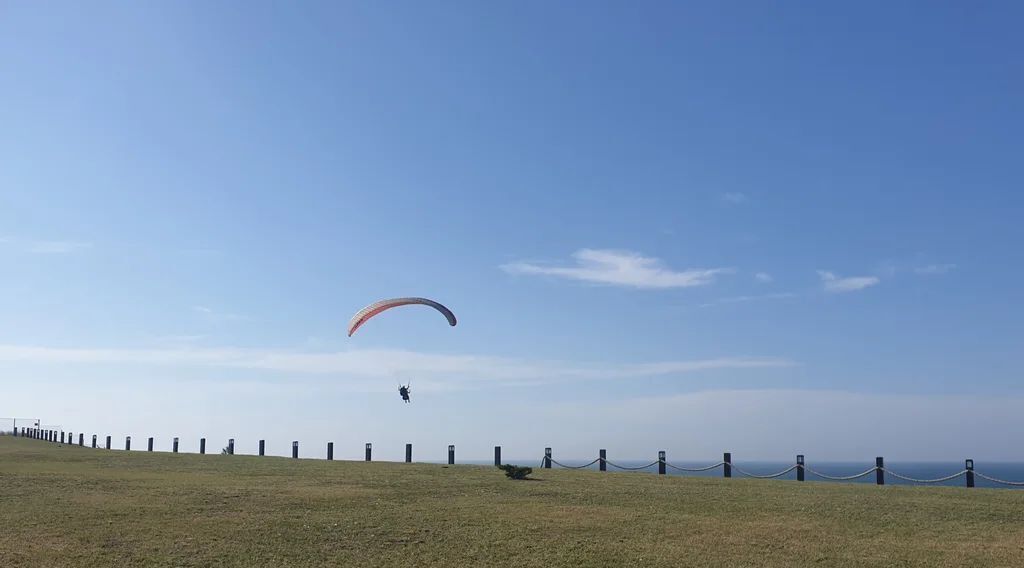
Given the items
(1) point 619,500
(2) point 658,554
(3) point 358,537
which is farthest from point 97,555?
(1) point 619,500

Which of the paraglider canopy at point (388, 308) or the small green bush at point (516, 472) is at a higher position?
the paraglider canopy at point (388, 308)

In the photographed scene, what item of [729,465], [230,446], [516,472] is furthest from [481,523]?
[230,446]

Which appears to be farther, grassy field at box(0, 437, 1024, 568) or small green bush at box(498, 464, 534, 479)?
small green bush at box(498, 464, 534, 479)

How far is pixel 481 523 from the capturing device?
62.2 ft

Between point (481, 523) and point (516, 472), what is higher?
point (516, 472)

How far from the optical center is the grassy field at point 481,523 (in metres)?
15.9

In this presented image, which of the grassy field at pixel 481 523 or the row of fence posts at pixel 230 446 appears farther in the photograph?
the row of fence posts at pixel 230 446

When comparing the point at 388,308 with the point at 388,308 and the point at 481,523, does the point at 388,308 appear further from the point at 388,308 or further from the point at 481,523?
the point at 481,523

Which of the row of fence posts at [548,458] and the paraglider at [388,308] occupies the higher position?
the paraglider at [388,308]

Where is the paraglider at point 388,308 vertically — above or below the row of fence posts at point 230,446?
above

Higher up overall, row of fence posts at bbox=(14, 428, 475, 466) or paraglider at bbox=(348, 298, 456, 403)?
paraglider at bbox=(348, 298, 456, 403)

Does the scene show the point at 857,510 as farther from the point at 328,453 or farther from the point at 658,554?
the point at 328,453

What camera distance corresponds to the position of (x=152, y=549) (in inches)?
621

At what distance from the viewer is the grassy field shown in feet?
52.1
